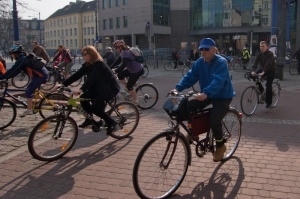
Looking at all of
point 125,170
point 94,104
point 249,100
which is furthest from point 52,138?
point 249,100

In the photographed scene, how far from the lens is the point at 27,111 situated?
7.16 meters

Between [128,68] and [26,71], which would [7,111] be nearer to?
[26,71]

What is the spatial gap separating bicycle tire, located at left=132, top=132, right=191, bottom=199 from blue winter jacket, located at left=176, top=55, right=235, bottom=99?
680 millimetres

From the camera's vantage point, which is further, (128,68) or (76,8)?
(76,8)

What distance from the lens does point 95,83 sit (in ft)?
17.3

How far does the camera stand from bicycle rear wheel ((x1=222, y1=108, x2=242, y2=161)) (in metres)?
4.74

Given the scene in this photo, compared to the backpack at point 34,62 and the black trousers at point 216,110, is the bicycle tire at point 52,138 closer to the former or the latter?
the black trousers at point 216,110

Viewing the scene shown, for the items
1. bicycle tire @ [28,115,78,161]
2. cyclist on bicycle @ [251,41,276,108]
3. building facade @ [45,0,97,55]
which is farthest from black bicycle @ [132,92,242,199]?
building facade @ [45,0,97,55]

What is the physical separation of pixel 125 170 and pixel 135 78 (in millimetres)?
4165

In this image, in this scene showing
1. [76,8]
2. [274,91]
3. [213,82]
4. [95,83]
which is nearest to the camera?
[213,82]

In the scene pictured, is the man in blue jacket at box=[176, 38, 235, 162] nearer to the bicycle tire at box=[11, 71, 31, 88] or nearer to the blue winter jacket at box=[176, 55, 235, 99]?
the blue winter jacket at box=[176, 55, 235, 99]

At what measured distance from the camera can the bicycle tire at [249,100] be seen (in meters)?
8.05

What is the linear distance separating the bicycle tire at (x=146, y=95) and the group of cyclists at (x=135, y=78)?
22cm

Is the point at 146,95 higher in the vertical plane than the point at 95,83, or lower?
lower
